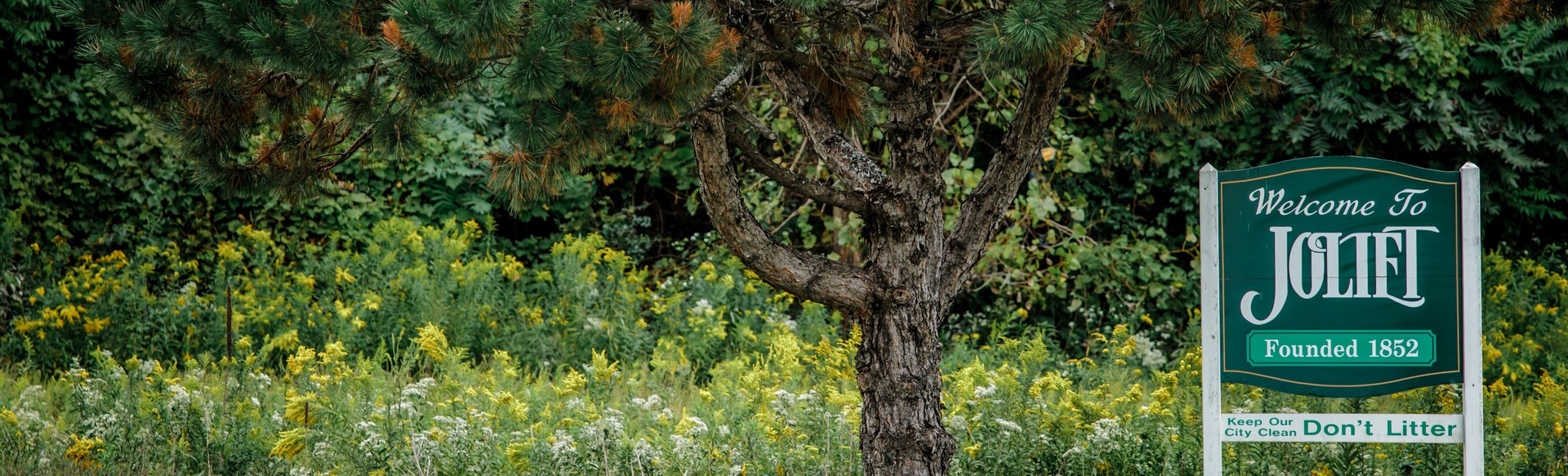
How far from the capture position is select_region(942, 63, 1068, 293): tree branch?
3.01 meters

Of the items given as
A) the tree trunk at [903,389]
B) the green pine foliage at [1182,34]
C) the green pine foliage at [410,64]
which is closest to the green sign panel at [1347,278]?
the green pine foliage at [1182,34]

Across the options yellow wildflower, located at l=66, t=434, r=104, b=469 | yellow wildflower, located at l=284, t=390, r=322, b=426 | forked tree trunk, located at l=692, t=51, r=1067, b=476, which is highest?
forked tree trunk, located at l=692, t=51, r=1067, b=476

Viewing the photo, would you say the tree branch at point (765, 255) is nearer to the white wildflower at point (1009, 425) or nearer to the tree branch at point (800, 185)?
the tree branch at point (800, 185)

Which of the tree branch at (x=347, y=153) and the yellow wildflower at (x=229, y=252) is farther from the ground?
A: the yellow wildflower at (x=229, y=252)

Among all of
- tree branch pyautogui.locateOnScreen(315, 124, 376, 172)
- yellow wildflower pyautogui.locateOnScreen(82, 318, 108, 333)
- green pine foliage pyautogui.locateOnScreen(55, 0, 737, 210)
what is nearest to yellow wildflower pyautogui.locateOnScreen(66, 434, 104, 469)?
green pine foliage pyautogui.locateOnScreen(55, 0, 737, 210)

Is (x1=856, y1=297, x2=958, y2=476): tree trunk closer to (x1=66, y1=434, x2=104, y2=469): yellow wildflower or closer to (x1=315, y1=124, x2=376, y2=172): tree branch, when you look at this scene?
(x1=315, y1=124, x2=376, y2=172): tree branch

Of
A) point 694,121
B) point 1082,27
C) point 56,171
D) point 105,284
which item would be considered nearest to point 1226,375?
point 1082,27

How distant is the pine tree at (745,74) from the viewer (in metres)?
2.25

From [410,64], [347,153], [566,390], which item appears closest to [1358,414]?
[566,390]

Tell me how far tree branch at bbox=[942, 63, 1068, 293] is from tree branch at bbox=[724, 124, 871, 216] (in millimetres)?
320

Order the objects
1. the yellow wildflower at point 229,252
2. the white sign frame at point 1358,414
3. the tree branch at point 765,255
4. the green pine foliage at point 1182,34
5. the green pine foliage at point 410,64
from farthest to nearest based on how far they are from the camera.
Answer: the yellow wildflower at point 229,252 < the white sign frame at point 1358,414 < the tree branch at point 765,255 < the green pine foliage at point 1182,34 < the green pine foliage at point 410,64

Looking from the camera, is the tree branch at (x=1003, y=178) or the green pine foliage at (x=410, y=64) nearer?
the green pine foliage at (x=410, y=64)

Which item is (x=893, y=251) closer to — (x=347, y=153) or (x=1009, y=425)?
(x=1009, y=425)

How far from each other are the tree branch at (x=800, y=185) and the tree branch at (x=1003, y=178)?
32cm
